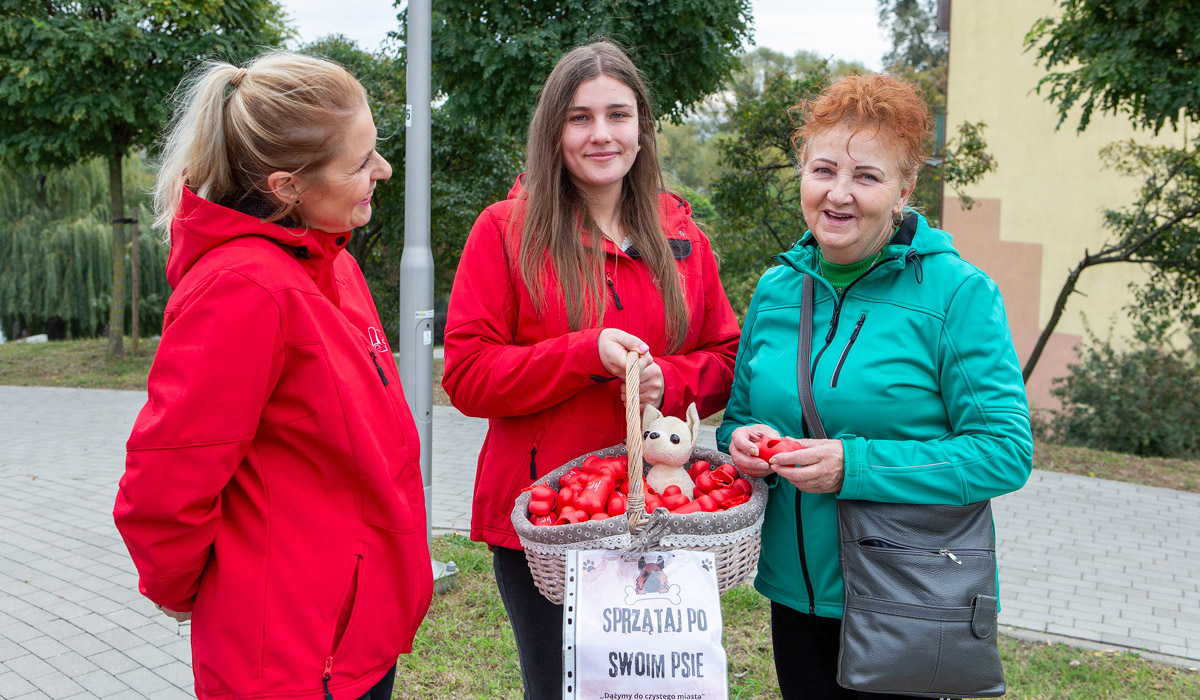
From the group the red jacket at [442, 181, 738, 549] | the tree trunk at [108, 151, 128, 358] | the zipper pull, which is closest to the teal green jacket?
the red jacket at [442, 181, 738, 549]

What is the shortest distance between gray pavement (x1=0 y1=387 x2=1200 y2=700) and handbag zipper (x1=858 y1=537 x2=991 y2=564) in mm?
3050

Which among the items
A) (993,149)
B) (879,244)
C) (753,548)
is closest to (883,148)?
(879,244)

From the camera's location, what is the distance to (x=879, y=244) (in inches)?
84.9

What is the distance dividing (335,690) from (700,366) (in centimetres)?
125

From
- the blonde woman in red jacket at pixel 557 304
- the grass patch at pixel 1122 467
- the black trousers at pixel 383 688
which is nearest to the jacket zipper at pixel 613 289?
the blonde woman in red jacket at pixel 557 304

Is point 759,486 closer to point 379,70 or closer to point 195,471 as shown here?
point 195,471

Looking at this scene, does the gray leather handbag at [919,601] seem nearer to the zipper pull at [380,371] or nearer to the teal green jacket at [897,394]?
the teal green jacket at [897,394]

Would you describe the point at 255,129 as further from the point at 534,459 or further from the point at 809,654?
the point at 809,654

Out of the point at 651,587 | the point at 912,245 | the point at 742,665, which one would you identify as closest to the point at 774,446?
the point at 651,587

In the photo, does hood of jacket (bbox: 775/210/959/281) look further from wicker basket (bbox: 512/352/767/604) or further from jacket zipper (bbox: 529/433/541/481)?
jacket zipper (bbox: 529/433/541/481)

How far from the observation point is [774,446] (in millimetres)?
2039

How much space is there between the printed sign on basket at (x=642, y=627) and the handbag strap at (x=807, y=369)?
42cm

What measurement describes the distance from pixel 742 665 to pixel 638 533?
92.6 inches

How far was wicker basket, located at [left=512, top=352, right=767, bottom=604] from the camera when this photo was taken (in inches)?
74.6
